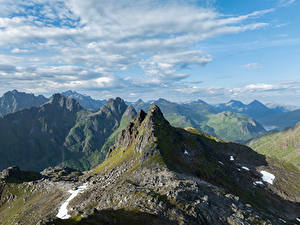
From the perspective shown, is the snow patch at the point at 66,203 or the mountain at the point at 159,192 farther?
the snow patch at the point at 66,203

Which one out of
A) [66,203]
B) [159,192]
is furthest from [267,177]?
[66,203]

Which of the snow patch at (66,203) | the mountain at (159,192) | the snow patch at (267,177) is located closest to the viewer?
the mountain at (159,192)

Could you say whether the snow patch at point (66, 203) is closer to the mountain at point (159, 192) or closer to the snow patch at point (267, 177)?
the mountain at point (159, 192)

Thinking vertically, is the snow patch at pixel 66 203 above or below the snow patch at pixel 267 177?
above

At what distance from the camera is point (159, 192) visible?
66.6 meters

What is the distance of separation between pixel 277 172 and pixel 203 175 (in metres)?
118

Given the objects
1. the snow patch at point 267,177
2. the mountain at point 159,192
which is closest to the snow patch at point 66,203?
the mountain at point 159,192

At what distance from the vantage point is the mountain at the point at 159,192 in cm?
5438

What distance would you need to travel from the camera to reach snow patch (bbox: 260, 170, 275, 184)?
573 feet

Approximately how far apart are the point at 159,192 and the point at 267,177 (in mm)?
155948

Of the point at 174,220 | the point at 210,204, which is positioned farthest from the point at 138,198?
the point at 210,204

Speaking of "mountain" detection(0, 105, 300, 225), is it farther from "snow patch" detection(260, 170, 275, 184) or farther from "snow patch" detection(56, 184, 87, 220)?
"snow patch" detection(56, 184, 87, 220)

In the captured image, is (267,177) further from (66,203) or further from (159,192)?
(66,203)

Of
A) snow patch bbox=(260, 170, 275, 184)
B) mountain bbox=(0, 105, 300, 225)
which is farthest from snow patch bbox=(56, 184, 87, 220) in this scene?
snow patch bbox=(260, 170, 275, 184)
